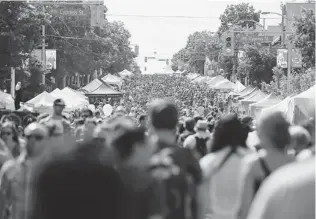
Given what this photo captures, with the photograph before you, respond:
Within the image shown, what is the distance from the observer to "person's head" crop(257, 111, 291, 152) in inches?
228

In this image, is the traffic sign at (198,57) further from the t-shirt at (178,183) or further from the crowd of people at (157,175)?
the t-shirt at (178,183)

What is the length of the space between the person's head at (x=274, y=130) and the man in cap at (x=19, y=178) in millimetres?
2086

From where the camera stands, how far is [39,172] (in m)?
3.78

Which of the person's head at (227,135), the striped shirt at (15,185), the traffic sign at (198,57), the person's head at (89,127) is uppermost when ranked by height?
the traffic sign at (198,57)

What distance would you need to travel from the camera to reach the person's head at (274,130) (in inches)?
228

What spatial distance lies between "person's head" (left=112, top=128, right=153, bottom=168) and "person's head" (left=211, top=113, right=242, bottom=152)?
171cm

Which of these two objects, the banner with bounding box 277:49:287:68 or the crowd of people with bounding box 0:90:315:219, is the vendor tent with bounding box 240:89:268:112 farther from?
the crowd of people with bounding box 0:90:315:219

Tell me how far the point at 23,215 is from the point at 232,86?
198 feet

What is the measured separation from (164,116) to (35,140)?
6.38 feet

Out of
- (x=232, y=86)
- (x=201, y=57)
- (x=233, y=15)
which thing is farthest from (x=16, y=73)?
(x=201, y=57)

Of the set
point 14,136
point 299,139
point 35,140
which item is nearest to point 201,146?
point 299,139

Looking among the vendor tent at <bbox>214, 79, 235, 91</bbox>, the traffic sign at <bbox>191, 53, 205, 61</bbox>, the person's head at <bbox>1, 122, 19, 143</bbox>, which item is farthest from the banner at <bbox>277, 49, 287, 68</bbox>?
the traffic sign at <bbox>191, 53, 205, 61</bbox>

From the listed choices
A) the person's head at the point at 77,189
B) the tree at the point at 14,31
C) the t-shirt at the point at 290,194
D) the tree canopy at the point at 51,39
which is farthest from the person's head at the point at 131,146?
the tree at the point at 14,31

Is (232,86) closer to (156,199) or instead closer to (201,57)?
(156,199)
